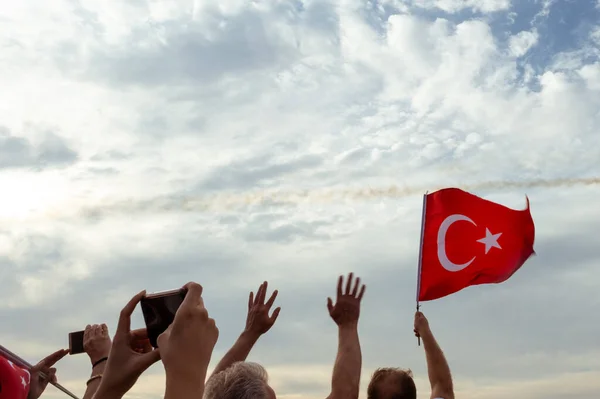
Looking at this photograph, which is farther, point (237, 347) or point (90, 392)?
point (237, 347)

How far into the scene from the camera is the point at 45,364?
8.45 m

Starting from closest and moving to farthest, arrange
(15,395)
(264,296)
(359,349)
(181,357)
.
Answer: (181,357)
(15,395)
(359,349)
(264,296)

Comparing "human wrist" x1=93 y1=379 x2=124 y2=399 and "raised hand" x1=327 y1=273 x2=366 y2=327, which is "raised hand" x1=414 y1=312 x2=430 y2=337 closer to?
"raised hand" x1=327 y1=273 x2=366 y2=327

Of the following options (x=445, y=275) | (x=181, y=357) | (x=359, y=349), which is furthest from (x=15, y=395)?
(x=445, y=275)

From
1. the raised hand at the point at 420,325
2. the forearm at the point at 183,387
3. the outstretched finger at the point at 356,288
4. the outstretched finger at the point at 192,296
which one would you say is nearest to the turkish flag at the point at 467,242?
the raised hand at the point at 420,325

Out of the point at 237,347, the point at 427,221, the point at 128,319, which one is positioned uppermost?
the point at 427,221

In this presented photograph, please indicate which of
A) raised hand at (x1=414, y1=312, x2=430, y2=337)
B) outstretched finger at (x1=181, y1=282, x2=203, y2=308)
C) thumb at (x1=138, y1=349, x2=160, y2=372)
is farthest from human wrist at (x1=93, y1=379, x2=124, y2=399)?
raised hand at (x1=414, y1=312, x2=430, y2=337)

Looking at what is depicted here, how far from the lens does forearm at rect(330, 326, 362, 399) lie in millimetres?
7742

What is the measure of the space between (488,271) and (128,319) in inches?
513

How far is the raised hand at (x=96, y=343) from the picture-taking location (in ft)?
23.4

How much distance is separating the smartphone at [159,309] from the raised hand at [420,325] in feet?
19.1

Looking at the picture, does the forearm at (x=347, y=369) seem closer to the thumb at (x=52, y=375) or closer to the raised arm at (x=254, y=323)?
the raised arm at (x=254, y=323)

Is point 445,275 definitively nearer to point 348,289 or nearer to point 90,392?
point 348,289

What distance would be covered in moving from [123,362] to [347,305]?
421 cm
